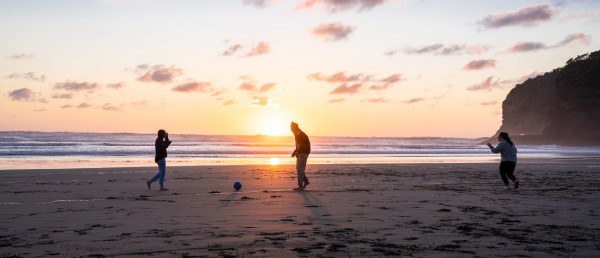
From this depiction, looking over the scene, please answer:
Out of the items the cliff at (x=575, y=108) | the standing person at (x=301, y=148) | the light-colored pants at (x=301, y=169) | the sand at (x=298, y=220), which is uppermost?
the cliff at (x=575, y=108)

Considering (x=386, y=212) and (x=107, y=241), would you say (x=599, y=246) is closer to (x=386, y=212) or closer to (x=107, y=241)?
(x=386, y=212)

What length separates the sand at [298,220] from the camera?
21.1 feet

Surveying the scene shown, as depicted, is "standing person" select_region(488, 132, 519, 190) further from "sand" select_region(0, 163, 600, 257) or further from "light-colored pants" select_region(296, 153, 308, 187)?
"light-colored pants" select_region(296, 153, 308, 187)

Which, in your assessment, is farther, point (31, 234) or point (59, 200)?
point (59, 200)

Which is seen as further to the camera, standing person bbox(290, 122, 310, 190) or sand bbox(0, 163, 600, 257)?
standing person bbox(290, 122, 310, 190)

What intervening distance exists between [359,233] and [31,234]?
478 cm

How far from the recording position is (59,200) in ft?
38.1

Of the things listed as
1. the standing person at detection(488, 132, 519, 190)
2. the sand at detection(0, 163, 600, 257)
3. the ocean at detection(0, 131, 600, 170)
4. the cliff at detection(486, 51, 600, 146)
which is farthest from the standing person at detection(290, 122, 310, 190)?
the cliff at detection(486, 51, 600, 146)

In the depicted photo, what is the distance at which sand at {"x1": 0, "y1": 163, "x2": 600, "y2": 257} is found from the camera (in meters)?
6.44

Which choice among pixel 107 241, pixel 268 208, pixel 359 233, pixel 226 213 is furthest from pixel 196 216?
pixel 359 233

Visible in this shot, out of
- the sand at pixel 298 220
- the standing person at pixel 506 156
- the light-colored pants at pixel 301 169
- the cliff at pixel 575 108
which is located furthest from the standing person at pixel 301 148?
the cliff at pixel 575 108

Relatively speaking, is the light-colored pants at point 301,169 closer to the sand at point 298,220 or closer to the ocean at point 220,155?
the sand at point 298,220

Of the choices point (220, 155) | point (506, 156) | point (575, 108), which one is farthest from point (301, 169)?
point (575, 108)

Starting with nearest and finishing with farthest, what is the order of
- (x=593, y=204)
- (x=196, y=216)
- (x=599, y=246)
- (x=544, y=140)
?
(x=599, y=246) < (x=196, y=216) < (x=593, y=204) < (x=544, y=140)
